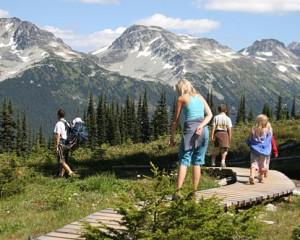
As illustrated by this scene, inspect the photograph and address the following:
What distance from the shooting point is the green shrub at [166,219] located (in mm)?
5676

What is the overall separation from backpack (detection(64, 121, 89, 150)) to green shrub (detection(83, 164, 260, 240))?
12783mm

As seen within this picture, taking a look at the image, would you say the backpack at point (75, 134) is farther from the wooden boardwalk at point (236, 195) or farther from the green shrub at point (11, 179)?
the wooden boardwalk at point (236, 195)

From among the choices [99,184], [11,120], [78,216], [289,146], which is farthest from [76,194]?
[11,120]

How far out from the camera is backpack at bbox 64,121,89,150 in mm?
18688

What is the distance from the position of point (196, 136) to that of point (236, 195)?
5.90ft

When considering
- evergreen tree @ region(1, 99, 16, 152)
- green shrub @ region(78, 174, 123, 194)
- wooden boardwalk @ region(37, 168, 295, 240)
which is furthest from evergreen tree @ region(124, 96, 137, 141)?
wooden boardwalk @ region(37, 168, 295, 240)

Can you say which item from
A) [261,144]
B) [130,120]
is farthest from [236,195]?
[130,120]

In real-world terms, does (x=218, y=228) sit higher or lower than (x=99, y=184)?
higher

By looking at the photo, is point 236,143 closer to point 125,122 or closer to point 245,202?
point 245,202

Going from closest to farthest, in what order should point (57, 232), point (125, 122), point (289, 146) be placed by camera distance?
point (57, 232) → point (289, 146) → point (125, 122)

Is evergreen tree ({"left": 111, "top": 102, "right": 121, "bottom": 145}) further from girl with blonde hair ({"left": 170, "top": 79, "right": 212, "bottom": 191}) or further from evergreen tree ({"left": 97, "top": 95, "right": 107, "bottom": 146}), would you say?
girl with blonde hair ({"left": 170, "top": 79, "right": 212, "bottom": 191})

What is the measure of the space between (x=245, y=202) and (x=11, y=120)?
4267 inches

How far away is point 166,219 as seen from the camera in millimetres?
5867

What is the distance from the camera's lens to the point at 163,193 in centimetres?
589
